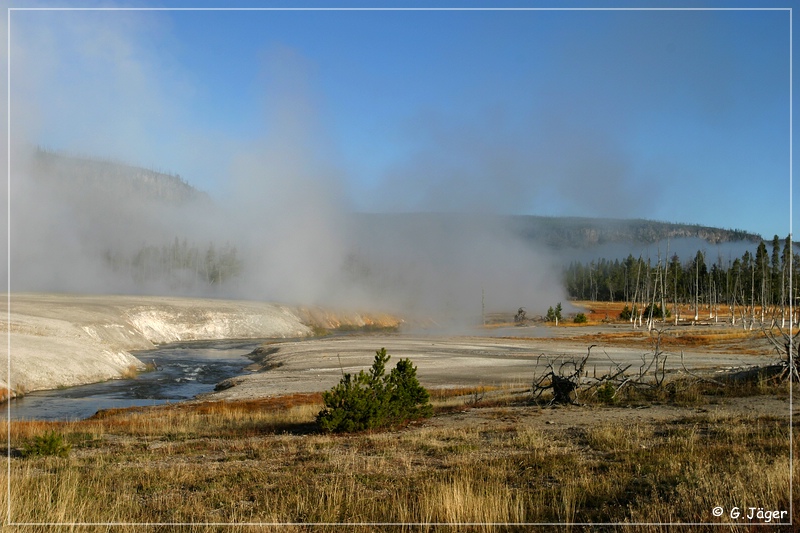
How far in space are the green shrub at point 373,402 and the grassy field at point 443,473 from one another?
804 millimetres

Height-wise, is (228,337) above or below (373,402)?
below

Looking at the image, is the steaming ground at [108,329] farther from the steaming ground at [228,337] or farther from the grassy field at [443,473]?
the grassy field at [443,473]

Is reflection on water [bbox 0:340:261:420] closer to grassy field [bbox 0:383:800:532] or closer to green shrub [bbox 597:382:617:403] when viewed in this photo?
Answer: grassy field [bbox 0:383:800:532]

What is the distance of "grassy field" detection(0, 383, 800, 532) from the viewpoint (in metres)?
9.30

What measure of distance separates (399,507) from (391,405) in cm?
1359

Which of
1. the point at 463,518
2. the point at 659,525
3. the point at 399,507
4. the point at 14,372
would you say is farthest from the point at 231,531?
the point at 14,372

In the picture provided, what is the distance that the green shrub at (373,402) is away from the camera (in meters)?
22.1

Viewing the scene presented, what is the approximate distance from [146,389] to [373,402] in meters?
30.6

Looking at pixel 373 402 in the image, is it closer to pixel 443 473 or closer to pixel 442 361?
pixel 443 473

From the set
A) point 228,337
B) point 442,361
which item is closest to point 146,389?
point 442,361

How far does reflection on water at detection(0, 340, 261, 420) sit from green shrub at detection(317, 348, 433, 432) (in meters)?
18.8

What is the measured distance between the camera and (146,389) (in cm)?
4678

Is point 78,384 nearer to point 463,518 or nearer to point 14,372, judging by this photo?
point 14,372

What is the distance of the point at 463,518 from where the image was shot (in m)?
9.30
